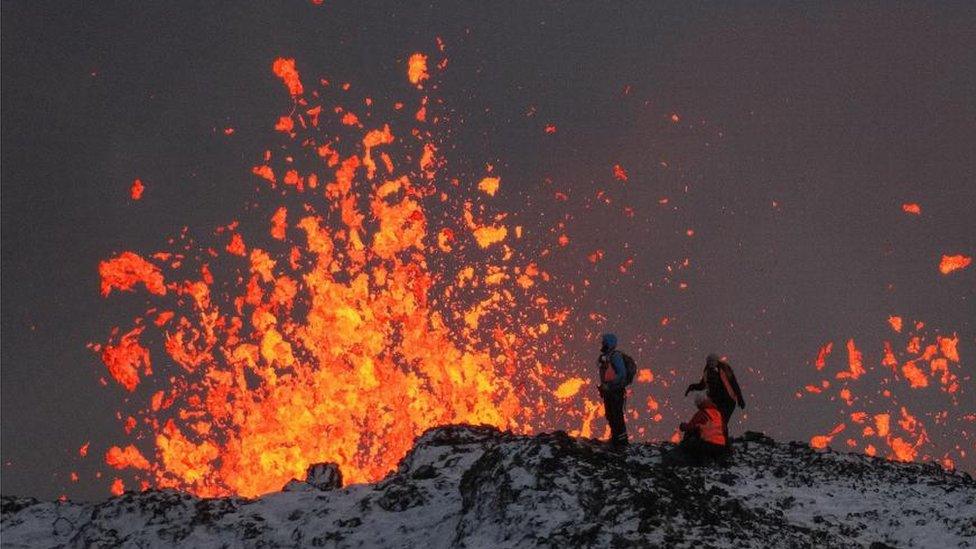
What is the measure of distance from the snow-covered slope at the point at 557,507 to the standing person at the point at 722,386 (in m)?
0.96

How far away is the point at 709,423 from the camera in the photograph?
15.2 metres

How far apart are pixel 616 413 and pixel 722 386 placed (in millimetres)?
2003

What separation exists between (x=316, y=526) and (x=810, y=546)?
7.59 metres

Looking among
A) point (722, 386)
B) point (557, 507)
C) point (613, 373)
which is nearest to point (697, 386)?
point (722, 386)

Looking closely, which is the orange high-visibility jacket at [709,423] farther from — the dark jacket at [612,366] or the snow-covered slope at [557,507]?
the dark jacket at [612,366]

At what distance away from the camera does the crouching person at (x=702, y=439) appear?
49.8 ft

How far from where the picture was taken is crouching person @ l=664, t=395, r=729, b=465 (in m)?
15.2

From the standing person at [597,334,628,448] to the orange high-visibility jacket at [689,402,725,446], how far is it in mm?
1306

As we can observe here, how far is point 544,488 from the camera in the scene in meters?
12.1

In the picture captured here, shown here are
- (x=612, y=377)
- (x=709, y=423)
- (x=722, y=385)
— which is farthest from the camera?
(x=722, y=385)

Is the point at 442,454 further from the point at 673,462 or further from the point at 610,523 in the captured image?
the point at 610,523

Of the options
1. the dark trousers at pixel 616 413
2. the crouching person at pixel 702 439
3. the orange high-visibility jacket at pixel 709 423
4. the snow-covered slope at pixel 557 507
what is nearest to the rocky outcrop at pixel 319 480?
the snow-covered slope at pixel 557 507

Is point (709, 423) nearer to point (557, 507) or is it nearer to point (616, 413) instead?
point (616, 413)

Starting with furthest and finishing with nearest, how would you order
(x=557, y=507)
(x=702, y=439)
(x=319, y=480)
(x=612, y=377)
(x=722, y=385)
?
(x=319, y=480)
(x=722, y=385)
(x=612, y=377)
(x=702, y=439)
(x=557, y=507)
